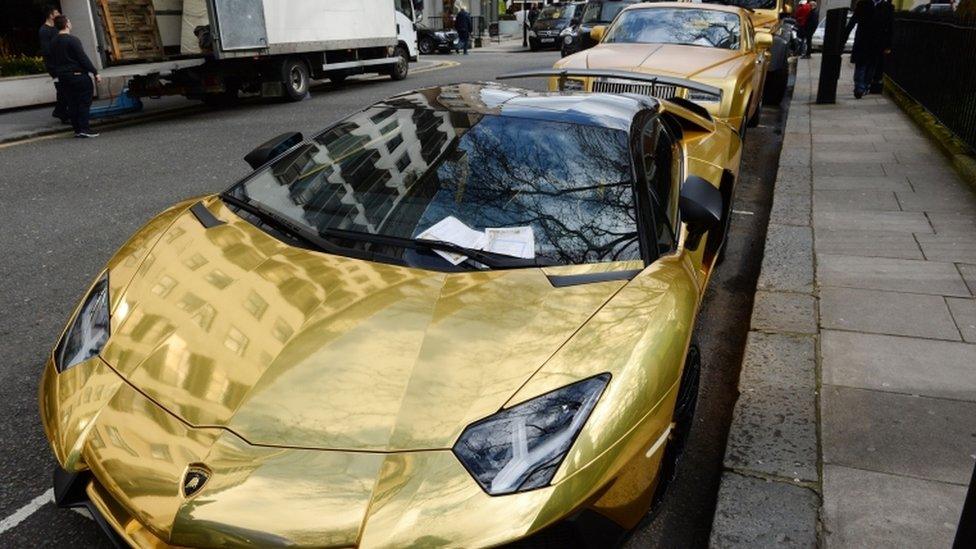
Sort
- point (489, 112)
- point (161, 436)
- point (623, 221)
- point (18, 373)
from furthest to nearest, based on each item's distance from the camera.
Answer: point (18, 373), point (489, 112), point (623, 221), point (161, 436)

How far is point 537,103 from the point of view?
11.3 ft

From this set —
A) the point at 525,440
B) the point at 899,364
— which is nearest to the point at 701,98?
the point at 899,364

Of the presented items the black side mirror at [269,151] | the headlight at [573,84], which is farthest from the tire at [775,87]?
the black side mirror at [269,151]

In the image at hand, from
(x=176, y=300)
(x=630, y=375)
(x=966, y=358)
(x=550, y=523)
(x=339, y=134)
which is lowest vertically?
(x=966, y=358)

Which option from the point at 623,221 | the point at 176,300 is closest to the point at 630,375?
the point at 623,221

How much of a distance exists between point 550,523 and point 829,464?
154 centimetres

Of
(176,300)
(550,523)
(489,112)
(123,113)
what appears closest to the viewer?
(550,523)

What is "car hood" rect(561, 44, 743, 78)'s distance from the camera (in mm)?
7387

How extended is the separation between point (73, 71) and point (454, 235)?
1034cm

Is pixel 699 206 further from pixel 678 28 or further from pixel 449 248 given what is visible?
pixel 678 28

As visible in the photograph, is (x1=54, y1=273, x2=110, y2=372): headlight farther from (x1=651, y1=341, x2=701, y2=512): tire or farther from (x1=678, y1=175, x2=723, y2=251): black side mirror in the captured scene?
(x1=678, y1=175, x2=723, y2=251): black side mirror

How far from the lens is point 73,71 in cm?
1084

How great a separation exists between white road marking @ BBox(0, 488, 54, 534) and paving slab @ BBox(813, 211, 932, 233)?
5.45m

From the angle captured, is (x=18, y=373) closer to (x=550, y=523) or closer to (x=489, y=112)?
(x=489, y=112)
